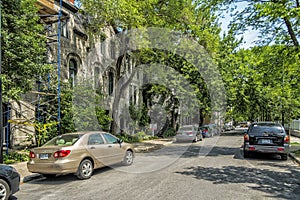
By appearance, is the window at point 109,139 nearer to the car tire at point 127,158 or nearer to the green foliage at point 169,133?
the car tire at point 127,158

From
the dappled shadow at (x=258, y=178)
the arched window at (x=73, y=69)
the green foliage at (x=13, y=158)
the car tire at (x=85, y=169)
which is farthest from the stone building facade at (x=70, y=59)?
the dappled shadow at (x=258, y=178)

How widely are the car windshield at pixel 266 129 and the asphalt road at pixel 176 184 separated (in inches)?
76.1

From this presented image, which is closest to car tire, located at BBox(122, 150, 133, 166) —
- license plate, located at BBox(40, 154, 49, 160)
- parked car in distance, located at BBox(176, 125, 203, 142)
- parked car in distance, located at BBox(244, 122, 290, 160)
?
license plate, located at BBox(40, 154, 49, 160)

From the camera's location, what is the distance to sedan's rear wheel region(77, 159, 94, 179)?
7.82m

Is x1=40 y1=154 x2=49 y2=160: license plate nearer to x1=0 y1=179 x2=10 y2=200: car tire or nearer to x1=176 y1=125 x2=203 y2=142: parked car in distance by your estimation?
x1=0 y1=179 x2=10 y2=200: car tire

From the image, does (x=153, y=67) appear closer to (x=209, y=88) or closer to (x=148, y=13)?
(x=148, y=13)

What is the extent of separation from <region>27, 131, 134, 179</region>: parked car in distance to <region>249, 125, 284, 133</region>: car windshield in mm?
6432

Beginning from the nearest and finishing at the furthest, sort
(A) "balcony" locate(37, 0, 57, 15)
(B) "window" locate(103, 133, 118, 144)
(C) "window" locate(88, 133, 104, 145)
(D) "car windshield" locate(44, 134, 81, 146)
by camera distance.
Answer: (D) "car windshield" locate(44, 134, 81, 146) → (C) "window" locate(88, 133, 104, 145) → (B) "window" locate(103, 133, 118, 144) → (A) "balcony" locate(37, 0, 57, 15)

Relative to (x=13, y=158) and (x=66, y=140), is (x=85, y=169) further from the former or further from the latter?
(x=13, y=158)

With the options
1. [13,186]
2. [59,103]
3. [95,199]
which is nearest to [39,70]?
[59,103]

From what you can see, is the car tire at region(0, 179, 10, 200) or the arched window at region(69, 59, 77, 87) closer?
the car tire at region(0, 179, 10, 200)

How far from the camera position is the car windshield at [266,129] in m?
11.5

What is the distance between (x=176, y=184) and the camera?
276 inches

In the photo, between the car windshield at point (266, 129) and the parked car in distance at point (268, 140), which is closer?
the parked car in distance at point (268, 140)
